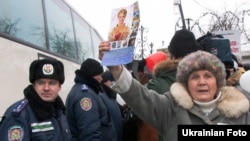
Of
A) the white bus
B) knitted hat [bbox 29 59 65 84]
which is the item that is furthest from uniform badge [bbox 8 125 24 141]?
the white bus

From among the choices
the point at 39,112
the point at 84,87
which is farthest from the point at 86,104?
the point at 39,112

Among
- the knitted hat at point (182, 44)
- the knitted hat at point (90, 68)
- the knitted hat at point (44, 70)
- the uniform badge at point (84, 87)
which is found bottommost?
the uniform badge at point (84, 87)

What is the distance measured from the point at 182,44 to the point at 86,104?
3.89 feet

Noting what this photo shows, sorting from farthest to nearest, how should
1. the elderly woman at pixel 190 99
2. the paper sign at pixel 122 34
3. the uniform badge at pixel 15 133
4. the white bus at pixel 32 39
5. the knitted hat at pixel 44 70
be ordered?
1. the white bus at pixel 32 39
2. the knitted hat at pixel 44 70
3. the uniform badge at pixel 15 133
4. the elderly woman at pixel 190 99
5. the paper sign at pixel 122 34

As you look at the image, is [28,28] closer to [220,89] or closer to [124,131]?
[124,131]

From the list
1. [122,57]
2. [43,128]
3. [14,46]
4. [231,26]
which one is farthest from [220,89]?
[231,26]

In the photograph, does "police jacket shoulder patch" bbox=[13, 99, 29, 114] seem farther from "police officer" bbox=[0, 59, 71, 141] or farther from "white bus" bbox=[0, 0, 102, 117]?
"white bus" bbox=[0, 0, 102, 117]

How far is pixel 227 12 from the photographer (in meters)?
24.7

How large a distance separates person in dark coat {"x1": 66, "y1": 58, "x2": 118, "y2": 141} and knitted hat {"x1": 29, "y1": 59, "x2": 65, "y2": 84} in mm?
774

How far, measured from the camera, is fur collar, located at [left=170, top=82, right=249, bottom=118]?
2471 mm

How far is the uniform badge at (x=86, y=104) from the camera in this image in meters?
3.78

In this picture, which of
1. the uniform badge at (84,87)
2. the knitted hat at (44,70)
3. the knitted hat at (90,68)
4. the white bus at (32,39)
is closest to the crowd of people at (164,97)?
the knitted hat at (44,70)

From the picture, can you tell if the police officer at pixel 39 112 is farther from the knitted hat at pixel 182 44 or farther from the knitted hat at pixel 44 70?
the knitted hat at pixel 182 44

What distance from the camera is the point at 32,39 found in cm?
467
